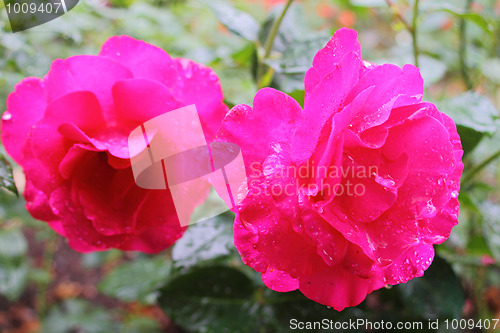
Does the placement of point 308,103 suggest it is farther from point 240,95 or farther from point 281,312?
point 240,95

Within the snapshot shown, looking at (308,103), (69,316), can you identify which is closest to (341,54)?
(308,103)

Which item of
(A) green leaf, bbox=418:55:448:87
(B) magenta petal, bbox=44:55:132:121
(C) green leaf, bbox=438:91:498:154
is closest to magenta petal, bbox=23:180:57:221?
(B) magenta petal, bbox=44:55:132:121

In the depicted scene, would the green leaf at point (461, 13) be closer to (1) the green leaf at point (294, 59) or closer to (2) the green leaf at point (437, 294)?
(1) the green leaf at point (294, 59)

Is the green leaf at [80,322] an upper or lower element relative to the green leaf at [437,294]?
lower

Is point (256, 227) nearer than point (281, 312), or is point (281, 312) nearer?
point (256, 227)

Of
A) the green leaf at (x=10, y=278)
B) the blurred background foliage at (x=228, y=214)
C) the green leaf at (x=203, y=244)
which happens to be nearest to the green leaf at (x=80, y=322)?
the blurred background foliage at (x=228, y=214)
